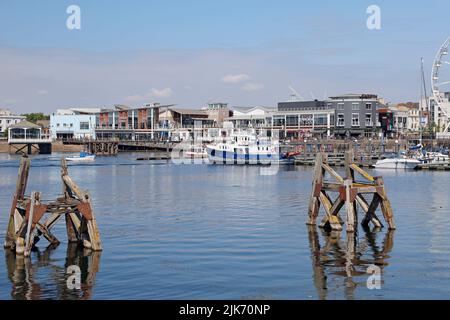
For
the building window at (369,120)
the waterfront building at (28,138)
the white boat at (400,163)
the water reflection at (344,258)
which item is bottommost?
the water reflection at (344,258)

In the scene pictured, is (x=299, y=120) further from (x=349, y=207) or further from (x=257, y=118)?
(x=349, y=207)

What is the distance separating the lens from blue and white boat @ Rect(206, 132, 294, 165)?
119 metres

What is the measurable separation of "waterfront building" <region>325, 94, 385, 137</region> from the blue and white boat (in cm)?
4456

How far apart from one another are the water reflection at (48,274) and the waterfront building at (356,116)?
13898 cm

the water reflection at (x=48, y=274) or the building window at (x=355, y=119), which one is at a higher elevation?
the building window at (x=355, y=119)

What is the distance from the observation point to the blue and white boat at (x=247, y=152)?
4675 inches

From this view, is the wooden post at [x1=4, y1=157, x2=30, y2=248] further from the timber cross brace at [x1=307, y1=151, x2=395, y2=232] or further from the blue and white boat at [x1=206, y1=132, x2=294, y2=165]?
the blue and white boat at [x1=206, y1=132, x2=294, y2=165]

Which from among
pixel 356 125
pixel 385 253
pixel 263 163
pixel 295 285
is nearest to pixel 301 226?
pixel 385 253

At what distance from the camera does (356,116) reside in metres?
168

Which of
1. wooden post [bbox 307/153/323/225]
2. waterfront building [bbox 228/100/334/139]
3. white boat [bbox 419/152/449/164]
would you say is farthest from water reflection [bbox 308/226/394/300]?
waterfront building [bbox 228/100/334/139]

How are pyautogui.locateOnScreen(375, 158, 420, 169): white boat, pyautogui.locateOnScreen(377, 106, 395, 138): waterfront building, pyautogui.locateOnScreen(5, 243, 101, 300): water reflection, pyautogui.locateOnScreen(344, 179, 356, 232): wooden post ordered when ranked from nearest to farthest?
pyautogui.locateOnScreen(5, 243, 101, 300): water reflection, pyautogui.locateOnScreen(344, 179, 356, 232): wooden post, pyautogui.locateOnScreen(375, 158, 420, 169): white boat, pyautogui.locateOnScreen(377, 106, 395, 138): waterfront building

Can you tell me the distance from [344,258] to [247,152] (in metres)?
90.2

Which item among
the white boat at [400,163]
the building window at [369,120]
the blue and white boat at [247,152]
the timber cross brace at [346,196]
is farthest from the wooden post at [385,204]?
the building window at [369,120]

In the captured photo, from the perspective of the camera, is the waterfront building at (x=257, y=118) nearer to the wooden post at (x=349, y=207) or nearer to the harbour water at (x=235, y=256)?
the harbour water at (x=235, y=256)
